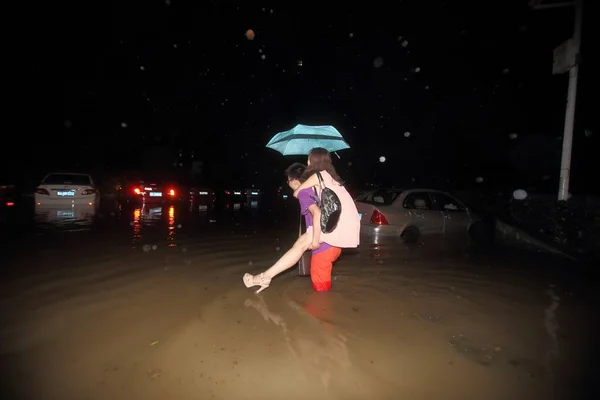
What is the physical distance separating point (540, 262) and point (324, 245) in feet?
17.4

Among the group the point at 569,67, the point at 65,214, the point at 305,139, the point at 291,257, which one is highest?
the point at 569,67

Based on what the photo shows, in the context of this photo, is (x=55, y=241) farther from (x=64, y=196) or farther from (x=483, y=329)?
(x=483, y=329)

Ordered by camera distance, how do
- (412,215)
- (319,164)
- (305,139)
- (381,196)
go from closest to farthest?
(319,164) < (305,139) < (412,215) < (381,196)

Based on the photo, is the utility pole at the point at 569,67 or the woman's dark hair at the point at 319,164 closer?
the woman's dark hair at the point at 319,164

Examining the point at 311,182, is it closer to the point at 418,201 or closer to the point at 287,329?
the point at 287,329

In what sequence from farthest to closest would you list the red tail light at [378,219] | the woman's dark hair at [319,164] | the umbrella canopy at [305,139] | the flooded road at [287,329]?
the red tail light at [378,219] → the umbrella canopy at [305,139] → the woman's dark hair at [319,164] → the flooded road at [287,329]

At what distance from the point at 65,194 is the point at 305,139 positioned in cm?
1182

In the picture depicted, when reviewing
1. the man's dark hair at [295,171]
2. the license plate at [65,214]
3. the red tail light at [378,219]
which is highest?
the man's dark hair at [295,171]

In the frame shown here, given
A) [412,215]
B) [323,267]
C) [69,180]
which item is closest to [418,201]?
[412,215]

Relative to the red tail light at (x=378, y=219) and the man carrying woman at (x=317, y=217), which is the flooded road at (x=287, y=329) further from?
the red tail light at (x=378, y=219)

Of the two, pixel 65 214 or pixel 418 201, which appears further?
pixel 65 214

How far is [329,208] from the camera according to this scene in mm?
4961

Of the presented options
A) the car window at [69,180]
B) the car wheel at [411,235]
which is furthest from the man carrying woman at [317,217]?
the car window at [69,180]

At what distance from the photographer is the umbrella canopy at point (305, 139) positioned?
646cm
